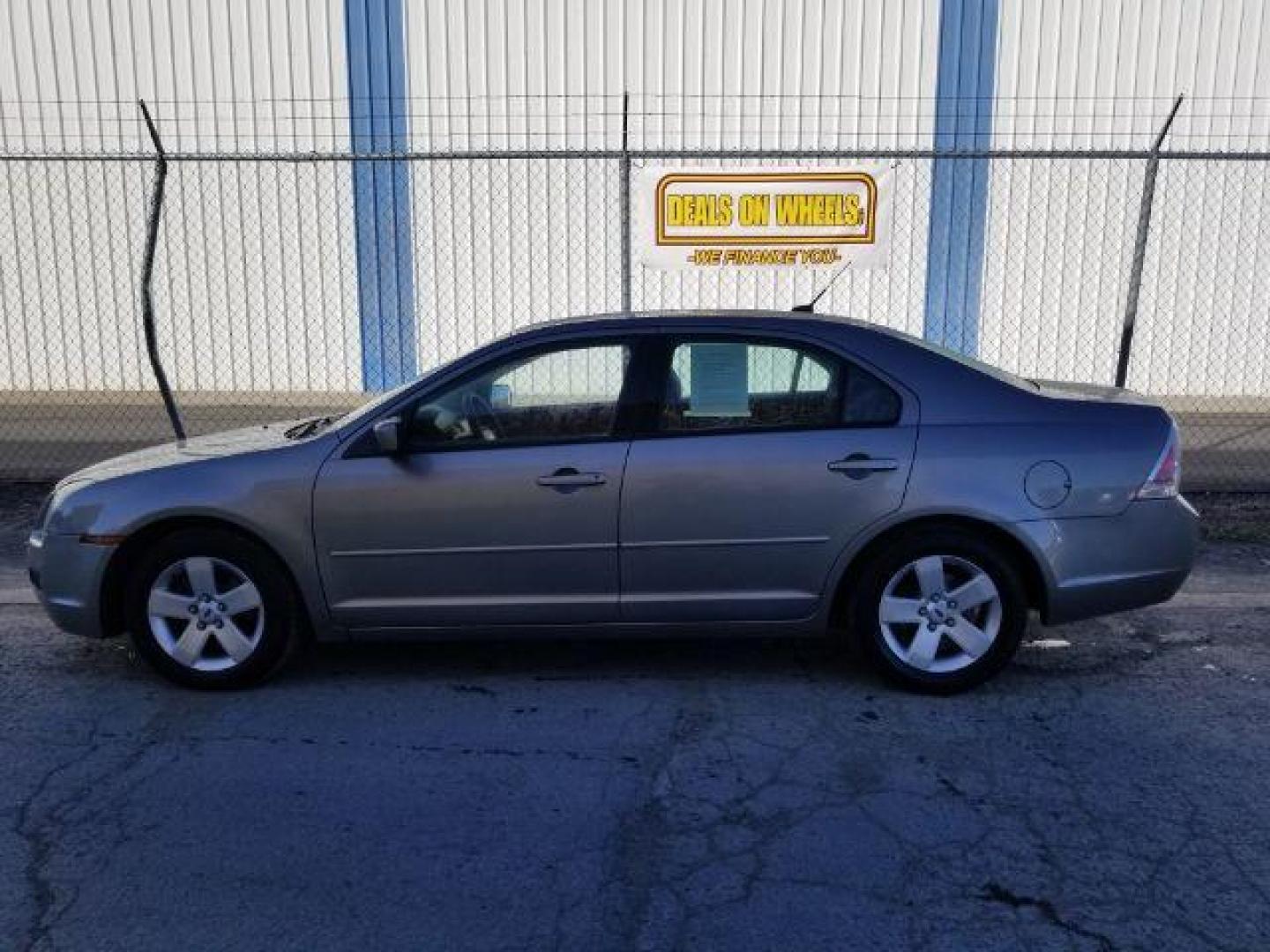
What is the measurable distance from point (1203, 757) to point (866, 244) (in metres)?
5.74

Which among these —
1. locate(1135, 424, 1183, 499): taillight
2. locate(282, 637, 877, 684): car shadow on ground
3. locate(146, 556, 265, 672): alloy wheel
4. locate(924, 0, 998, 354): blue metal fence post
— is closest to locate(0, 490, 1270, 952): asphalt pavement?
locate(282, 637, 877, 684): car shadow on ground

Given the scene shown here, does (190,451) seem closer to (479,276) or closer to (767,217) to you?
(767,217)

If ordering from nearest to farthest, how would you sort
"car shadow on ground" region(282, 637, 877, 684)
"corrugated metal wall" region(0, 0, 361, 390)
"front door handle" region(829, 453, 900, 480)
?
"front door handle" region(829, 453, 900, 480) < "car shadow on ground" region(282, 637, 877, 684) < "corrugated metal wall" region(0, 0, 361, 390)

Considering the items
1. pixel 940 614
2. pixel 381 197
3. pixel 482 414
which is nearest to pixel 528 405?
pixel 482 414

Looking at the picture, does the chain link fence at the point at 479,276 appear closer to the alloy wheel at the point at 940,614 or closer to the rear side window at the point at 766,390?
the rear side window at the point at 766,390

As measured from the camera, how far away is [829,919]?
3.03 meters

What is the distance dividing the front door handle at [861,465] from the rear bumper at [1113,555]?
558mm

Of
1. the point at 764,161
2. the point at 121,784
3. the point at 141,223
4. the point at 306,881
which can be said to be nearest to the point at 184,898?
the point at 306,881

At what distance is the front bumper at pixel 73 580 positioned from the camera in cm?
460

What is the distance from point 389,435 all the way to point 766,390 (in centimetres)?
148

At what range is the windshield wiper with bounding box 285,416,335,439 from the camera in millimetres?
4898

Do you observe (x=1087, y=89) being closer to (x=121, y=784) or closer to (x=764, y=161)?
(x=764, y=161)

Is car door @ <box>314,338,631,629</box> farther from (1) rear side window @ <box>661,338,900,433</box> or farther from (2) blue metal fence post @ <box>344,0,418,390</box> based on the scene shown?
(2) blue metal fence post @ <box>344,0,418,390</box>

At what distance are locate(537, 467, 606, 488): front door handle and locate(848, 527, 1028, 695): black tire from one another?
111 centimetres
